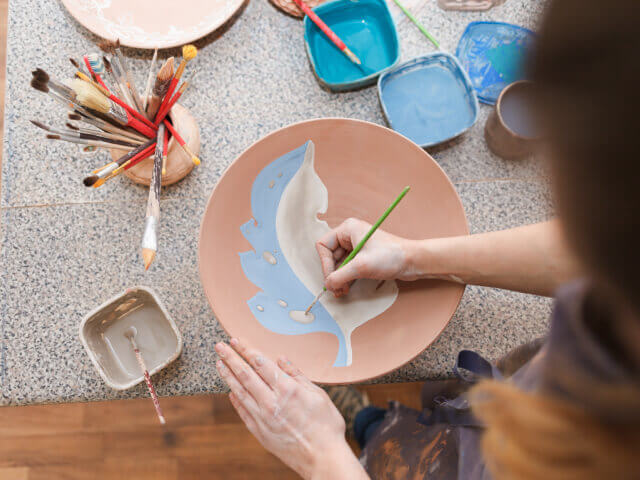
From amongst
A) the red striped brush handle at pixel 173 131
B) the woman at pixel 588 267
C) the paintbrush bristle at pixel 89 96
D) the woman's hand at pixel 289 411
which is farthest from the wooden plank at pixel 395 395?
the paintbrush bristle at pixel 89 96

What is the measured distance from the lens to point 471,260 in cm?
61

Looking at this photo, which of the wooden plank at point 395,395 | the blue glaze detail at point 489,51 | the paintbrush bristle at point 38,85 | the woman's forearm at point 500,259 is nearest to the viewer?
the paintbrush bristle at point 38,85

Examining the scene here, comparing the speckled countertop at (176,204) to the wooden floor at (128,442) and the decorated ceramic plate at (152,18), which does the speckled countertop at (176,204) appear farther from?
the wooden floor at (128,442)

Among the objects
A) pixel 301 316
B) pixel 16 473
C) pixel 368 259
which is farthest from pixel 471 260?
pixel 16 473

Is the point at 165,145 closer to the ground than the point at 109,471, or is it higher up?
higher up

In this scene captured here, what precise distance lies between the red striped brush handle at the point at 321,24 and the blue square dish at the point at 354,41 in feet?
0.04

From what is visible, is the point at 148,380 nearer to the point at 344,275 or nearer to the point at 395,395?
the point at 344,275

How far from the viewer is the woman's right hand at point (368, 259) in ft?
2.09

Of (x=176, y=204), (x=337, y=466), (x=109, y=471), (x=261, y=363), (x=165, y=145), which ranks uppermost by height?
(x=165, y=145)

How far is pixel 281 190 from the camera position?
0.69 metres

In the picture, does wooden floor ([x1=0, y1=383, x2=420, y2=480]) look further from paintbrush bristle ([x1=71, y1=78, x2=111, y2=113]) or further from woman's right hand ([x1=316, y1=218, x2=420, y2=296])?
paintbrush bristle ([x1=71, y1=78, x2=111, y2=113])

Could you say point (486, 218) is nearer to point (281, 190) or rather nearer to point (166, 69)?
point (281, 190)

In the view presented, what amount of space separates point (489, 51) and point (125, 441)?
42.6 inches

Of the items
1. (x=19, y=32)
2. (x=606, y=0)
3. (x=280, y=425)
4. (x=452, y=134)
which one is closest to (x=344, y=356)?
(x=280, y=425)
